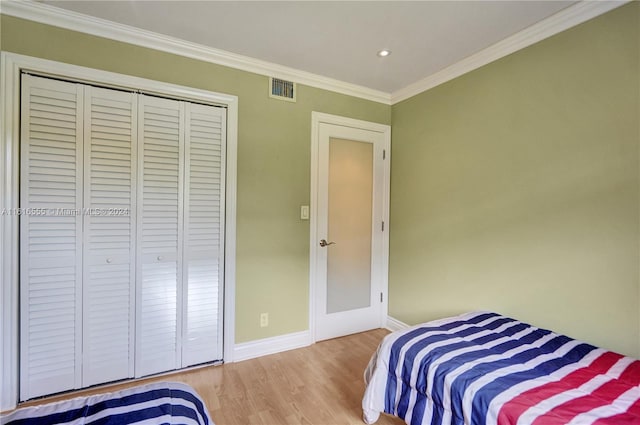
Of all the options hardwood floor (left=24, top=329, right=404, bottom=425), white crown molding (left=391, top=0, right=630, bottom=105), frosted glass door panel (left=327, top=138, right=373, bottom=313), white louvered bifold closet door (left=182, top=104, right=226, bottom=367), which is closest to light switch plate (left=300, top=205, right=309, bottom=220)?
frosted glass door panel (left=327, top=138, right=373, bottom=313)

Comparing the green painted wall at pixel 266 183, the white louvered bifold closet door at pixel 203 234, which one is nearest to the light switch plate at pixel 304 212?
the green painted wall at pixel 266 183

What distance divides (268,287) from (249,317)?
0.29m

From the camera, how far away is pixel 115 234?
205 centimetres

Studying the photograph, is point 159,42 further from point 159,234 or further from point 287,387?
point 287,387

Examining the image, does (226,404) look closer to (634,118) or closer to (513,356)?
(513,356)

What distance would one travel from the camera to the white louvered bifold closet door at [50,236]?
1.83 m

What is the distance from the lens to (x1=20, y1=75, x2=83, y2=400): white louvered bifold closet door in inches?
72.0

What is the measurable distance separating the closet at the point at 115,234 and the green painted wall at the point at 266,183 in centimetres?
18

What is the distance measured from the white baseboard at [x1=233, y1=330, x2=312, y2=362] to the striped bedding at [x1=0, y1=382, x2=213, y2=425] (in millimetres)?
1344

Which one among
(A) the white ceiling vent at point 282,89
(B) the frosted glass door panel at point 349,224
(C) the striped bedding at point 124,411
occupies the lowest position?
(C) the striped bedding at point 124,411

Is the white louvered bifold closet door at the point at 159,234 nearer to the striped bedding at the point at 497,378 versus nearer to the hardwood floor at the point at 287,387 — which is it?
the hardwood floor at the point at 287,387

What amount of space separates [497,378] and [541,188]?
1.27 meters

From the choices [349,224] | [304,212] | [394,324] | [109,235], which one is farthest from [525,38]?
[109,235]

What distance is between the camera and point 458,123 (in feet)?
8.04
